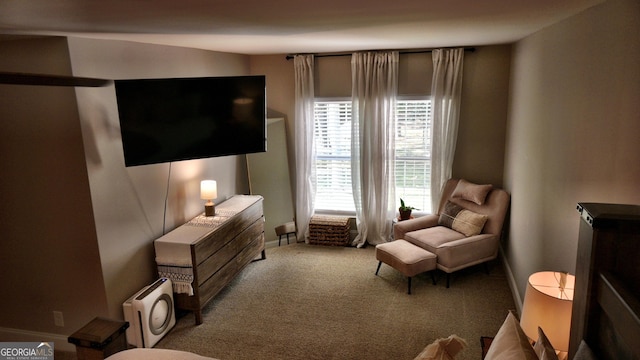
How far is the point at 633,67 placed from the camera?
5.46 feet

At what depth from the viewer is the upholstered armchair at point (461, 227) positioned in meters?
4.06

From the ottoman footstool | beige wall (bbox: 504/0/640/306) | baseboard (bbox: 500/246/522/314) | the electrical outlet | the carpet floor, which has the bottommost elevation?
the carpet floor

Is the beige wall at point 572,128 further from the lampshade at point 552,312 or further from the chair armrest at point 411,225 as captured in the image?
the chair armrest at point 411,225

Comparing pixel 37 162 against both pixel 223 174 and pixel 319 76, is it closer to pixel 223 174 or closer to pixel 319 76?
Result: pixel 223 174

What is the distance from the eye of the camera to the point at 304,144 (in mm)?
5254

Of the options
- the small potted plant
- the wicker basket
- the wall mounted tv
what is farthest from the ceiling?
the wicker basket

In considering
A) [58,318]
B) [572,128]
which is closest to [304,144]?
[58,318]

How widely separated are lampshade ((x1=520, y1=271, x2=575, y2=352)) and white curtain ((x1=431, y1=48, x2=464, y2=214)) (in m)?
2.88

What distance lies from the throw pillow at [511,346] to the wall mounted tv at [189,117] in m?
2.69

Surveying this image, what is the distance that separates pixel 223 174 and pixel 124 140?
1809 mm

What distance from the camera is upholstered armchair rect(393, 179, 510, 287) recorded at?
4062 millimetres

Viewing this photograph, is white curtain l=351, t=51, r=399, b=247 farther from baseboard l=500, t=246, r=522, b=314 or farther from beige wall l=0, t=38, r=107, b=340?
beige wall l=0, t=38, r=107, b=340

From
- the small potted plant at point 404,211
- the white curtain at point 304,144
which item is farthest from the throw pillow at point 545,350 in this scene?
the white curtain at point 304,144
